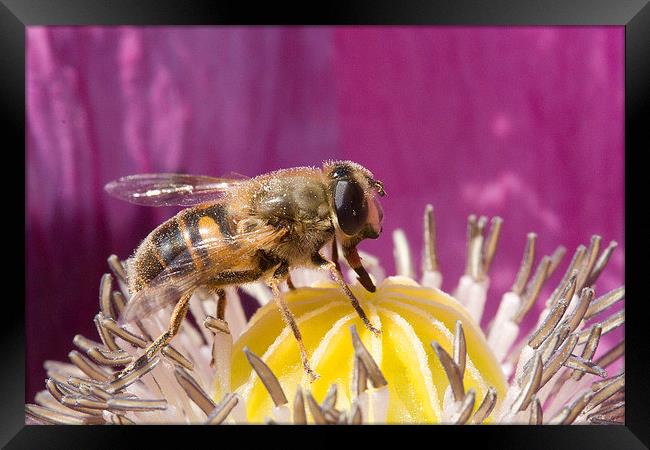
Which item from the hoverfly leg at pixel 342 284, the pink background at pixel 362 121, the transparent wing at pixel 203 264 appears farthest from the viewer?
the pink background at pixel 362 121

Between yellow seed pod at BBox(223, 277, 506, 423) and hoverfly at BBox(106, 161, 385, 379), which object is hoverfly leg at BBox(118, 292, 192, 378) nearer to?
hoverfly at BBox(106, 161, 385, 379)

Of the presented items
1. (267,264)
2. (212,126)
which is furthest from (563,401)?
(212,126)

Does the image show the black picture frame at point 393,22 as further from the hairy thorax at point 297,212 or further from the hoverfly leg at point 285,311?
the hairy thorax at point 297,212

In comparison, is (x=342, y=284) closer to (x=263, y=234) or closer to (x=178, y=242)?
(x=263, y=234)

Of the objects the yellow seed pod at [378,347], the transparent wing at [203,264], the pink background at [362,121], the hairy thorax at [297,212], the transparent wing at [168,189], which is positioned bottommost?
the yellow seed pod at [378,347]

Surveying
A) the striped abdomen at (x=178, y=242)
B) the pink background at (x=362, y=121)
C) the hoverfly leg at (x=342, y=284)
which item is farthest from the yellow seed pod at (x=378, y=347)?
the pink background at (x=362, y=121)
